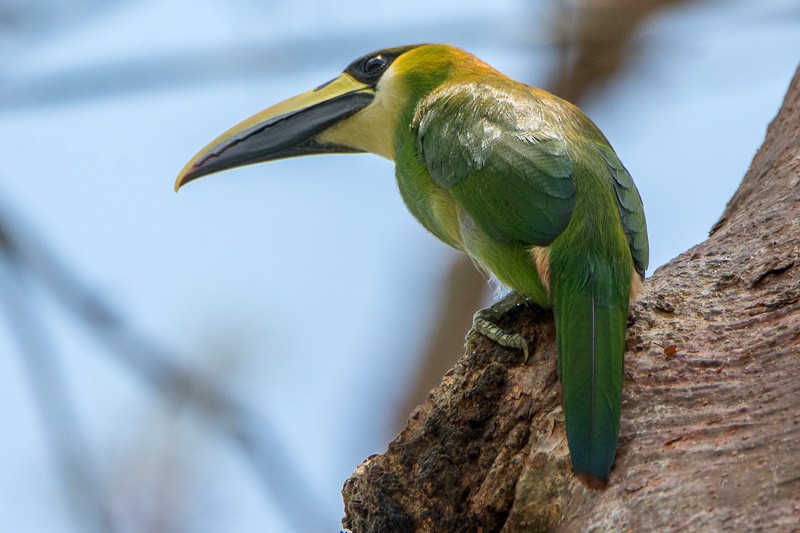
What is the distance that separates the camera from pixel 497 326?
3111 mm

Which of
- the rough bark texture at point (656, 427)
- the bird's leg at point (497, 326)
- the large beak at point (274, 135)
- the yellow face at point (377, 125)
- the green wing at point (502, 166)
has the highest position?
the large beak at point (274, 135)

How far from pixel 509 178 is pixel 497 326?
49 centimetres

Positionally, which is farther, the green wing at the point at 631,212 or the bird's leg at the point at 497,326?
the green wing at the point at 631,212

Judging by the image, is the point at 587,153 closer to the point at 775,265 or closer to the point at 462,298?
the point at 775,265

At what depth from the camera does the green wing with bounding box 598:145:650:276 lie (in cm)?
317

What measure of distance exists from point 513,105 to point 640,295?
0.92 metres

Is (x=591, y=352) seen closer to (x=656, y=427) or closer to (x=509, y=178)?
(x=656, y=427)

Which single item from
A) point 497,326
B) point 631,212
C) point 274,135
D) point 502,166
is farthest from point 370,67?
point 497,326

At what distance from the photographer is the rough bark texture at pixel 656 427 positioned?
7.45 feet

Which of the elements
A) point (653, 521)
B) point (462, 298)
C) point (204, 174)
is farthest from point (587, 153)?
point (462, 298)

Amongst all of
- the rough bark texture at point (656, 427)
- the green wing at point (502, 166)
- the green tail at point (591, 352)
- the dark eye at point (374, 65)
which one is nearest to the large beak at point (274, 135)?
the dark eye at point (374, 65)

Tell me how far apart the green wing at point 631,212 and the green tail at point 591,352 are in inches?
10.0

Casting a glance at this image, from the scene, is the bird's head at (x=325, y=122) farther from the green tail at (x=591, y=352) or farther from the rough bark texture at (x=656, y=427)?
the green tail at (x=591, y=352)

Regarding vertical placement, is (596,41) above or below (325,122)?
above
